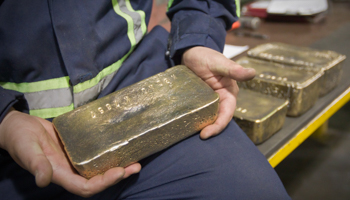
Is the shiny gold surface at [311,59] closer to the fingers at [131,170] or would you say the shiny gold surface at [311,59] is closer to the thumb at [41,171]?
the fingers at [131,170]

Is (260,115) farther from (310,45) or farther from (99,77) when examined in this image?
(310,45)

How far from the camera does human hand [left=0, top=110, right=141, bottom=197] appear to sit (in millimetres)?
366

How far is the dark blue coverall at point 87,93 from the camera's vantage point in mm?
465

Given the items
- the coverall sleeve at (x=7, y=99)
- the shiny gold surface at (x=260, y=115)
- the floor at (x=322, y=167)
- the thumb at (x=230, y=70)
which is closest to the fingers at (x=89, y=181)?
the coverall sleeve at (x=7, y=99)

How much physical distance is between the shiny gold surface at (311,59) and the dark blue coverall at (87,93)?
49 centimetres

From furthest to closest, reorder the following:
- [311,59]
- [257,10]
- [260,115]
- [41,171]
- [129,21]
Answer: [257,10] → [311,59] → [260,115] → [129,21] → [41,171]

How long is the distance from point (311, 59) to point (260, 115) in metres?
0.37

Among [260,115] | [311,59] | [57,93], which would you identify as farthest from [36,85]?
[311,59]

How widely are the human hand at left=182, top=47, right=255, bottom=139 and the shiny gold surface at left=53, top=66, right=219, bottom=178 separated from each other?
2cm

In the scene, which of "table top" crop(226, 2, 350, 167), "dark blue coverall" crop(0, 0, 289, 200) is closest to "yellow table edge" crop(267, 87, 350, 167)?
"table top" crop(226, 2, 350, 167)

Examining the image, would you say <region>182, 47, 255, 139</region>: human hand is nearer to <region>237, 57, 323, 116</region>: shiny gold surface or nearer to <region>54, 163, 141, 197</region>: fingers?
Result: <region>54, 163, 141, 197</region>: fingers

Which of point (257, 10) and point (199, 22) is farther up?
point (199, 22)

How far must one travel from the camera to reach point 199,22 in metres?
0.61

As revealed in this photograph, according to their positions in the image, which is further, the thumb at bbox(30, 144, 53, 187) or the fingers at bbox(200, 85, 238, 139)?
the fingers at bbox(200, 85, 238, 139)
